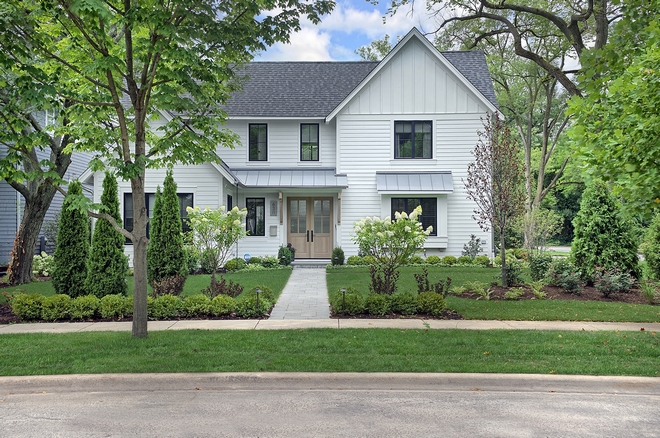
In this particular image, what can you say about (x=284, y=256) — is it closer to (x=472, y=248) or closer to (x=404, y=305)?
(x=472, y=248)

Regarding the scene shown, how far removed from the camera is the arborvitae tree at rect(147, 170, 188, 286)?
12797 millimetres

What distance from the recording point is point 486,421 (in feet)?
Result: 16.2

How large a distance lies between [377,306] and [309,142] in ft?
41.2

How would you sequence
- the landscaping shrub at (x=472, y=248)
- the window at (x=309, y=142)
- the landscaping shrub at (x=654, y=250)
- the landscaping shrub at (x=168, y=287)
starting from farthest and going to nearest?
1. the window at (x=309, y=142)
2. the landscaping shrub at (x=472, y=248)
3. the landscaping shrub at (x=654, y=250)
4. the landscaping shrub at (x=168, y=287)

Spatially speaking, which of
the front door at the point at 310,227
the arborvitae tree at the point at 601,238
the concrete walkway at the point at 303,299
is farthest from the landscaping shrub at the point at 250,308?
the front door at the point at 310,227

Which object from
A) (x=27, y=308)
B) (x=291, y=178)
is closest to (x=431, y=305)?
(x=27, y=308)

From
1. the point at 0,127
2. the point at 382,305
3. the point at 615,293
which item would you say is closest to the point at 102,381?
the point at 0,127

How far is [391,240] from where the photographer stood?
35.3ft

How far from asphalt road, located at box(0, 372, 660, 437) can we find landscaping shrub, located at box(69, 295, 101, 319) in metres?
3.43

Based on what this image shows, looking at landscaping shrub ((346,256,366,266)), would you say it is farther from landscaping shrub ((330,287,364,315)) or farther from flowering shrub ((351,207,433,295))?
landscaping shrub ((330,287,364,315))

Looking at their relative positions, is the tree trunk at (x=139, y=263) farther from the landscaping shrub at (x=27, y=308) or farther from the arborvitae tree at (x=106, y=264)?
the arborvitae tree at (x=106, y=264)

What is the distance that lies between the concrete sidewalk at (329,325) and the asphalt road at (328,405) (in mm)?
2450

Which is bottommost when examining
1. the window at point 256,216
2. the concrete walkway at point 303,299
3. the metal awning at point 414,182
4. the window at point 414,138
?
the concrete walkway at point 303,299

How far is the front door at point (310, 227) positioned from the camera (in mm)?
20719
